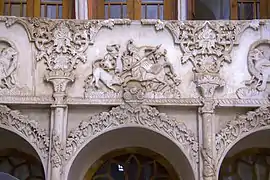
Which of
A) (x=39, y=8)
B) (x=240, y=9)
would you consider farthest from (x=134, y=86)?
(x=240, y=9)

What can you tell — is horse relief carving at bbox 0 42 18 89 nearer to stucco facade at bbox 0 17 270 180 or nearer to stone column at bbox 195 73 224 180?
stucco facade at bbox 0 17 270 180

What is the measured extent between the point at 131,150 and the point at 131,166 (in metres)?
0.26

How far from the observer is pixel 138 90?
7.62 m

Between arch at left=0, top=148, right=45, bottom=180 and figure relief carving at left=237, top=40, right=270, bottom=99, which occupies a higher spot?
figure relief carving at left=237, top=40, right=270, bottom=99

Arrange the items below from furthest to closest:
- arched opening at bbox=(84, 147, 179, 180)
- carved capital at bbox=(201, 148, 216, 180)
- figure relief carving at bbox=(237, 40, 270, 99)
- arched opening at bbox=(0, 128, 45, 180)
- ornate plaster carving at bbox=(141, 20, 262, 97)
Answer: arched opening at bbox=(0, 128, 45, 180)
arched opening at bbox=(84, 147, 179, 180)
ornate plaster carving at bbox=(141, 20, 262, 97)
figure relief carving at bbox=(237, 40, 270, 99)
carved capital at bbox=(201, 148, 216, 180)

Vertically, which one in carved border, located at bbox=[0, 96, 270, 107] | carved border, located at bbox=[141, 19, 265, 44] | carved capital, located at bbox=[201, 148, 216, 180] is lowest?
carved capital, located at bbox=[201, 148, 216, 180]

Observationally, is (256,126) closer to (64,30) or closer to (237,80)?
(237,80)

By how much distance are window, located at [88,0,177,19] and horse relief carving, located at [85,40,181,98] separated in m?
1.05

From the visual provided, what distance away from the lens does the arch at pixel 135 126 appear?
297 inches

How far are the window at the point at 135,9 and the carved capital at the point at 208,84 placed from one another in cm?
154

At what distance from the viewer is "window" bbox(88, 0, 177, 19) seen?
874 cm

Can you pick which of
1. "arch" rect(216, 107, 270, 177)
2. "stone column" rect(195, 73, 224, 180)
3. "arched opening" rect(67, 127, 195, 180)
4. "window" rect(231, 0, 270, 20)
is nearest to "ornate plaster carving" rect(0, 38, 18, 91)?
"arched opening" rect(67, 127, 195, 180)

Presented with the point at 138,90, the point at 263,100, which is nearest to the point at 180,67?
the point at 138,90

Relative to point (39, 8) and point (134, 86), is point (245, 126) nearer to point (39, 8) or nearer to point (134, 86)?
point (134, 86)
